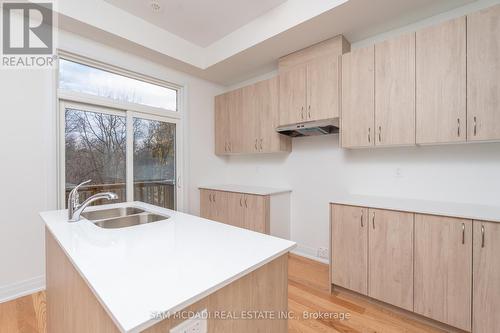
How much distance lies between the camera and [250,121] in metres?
3.37

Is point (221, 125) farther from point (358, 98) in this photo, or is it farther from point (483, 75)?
point (483, 75)

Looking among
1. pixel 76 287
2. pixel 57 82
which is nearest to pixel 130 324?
pixel 76 287

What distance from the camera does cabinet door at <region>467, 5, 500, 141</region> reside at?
64.4 inches

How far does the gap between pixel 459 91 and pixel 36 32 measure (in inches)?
157

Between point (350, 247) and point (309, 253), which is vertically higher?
point (350, 247)

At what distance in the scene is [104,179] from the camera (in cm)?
280

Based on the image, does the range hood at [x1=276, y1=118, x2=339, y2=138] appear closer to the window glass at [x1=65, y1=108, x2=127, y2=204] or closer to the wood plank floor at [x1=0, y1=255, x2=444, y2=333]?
the wood plank floor at [x1=0, y1=255, x2=444, y2=333]

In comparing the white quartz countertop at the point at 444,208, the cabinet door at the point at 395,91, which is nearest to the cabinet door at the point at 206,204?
the white quartz countertop at the point at 444,208

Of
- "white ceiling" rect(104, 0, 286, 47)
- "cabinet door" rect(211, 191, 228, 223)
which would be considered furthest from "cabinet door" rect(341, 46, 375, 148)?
"cabinet door" rect(211, 191, 228, 223)

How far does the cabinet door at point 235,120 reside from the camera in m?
3.51

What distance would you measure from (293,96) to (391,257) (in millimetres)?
2008

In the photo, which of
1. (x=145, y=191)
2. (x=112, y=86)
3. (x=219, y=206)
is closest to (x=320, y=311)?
(x=219, y=206)

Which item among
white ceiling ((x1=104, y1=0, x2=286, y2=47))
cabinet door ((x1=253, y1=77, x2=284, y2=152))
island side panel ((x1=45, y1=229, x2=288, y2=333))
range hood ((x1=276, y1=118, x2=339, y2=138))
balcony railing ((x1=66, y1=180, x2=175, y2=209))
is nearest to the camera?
island side panel ((x1=45, y1=229, x2=288, y2=333))

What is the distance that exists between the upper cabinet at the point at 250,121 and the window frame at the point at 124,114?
2.18ft
